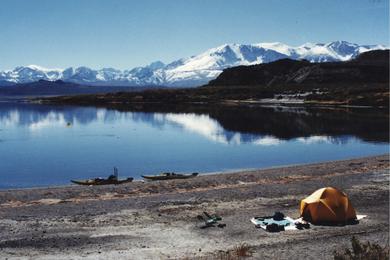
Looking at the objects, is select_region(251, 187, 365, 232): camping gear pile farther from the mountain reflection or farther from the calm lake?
the mountain reflection

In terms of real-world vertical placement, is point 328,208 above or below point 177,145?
above

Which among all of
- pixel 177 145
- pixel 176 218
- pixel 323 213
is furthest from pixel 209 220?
pixel 177 145

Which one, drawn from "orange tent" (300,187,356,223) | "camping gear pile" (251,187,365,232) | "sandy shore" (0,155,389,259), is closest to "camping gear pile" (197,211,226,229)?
"sandy shore" (0,155,389,259)

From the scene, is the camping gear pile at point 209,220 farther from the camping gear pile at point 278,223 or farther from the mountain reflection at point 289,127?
the mountain reflection at point 289,127

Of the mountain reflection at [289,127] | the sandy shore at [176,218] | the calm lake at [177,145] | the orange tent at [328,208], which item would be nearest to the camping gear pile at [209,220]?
the sandy shore at [176,218]

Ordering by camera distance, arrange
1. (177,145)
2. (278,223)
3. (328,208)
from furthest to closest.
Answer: (177,145), (328,208), (278,223)

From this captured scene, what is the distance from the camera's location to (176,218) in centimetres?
2714

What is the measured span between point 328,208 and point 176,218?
737cm

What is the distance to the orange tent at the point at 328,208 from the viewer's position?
2548cm

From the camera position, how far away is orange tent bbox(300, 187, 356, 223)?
2548 centimetres

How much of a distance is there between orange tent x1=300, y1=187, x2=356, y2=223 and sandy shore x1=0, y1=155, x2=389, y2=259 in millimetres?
684

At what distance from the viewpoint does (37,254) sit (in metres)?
21.4

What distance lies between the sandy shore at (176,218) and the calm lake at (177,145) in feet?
37.2

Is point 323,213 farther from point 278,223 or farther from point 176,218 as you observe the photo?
point 176,218
